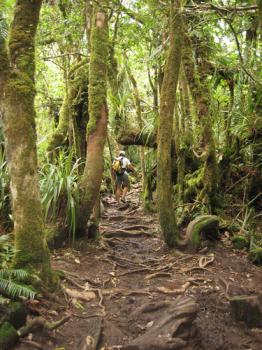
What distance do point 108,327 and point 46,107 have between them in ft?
30.1

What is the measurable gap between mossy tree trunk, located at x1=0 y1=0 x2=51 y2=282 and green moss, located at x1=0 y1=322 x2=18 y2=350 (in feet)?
2.47

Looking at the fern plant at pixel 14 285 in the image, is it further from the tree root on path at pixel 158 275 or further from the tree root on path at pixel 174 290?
the tree root on path at pixel 158 275

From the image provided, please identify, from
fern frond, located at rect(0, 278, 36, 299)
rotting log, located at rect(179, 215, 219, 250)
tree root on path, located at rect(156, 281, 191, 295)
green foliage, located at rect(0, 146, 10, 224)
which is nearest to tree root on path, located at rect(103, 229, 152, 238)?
rotting log, located at rect(179, 215, 219, 250)

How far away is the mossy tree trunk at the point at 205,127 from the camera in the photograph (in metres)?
7.59

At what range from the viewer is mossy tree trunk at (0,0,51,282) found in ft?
13.0

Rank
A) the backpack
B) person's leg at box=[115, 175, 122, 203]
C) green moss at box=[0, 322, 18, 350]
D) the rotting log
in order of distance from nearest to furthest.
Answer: green moss at box=[0, 322, 18, 350]
the rotting log
the backpack
person's leg at box=[115, 175, 122, 203]

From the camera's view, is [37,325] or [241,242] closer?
[37,325]

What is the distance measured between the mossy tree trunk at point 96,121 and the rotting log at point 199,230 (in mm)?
1643

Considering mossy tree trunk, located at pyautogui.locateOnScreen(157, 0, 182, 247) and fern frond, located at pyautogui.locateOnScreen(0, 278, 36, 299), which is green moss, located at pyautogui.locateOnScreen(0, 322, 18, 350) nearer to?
fern frond, located at pyautogui.locateOnScreen(0, 278, 36, 299)

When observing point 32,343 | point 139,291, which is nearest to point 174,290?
point 139,291

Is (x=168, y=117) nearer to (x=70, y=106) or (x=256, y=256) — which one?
(x=256, y=256)

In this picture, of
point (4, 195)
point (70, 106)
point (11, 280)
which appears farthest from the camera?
point (70, 106)

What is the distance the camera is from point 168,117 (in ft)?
20.2

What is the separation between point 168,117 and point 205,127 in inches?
65.3
